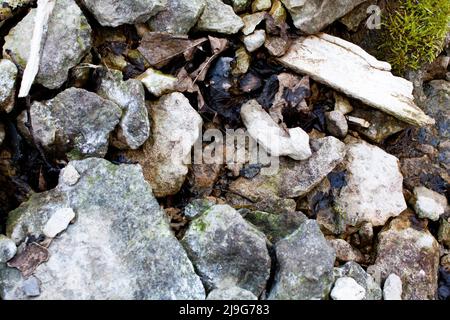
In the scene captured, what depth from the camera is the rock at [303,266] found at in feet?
11.5

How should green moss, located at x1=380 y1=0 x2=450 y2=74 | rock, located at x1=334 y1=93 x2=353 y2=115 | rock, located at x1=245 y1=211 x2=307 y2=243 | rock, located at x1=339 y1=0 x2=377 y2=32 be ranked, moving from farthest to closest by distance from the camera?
rock, located at x1=339 y1=0 x2=377 y2=32 < green moss, located at x1=380 y1=0 x2=450 y2=74 < rock, located at x1=334 y1=93 x2=353 y2=115 < rock, located at x1=245 y1=211 x2=307 y2=243

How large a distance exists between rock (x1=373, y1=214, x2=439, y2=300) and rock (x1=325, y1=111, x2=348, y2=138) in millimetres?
930

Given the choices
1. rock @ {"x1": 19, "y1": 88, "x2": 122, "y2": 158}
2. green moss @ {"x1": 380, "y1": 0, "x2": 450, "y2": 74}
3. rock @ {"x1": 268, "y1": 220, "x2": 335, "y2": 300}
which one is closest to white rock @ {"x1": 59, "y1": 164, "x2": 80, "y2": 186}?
rock @ {"x1": 19, "y1": 88, "x2": 122, "y2": 158}

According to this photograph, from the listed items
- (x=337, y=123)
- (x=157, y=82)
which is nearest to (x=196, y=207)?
(x=157, y=82)

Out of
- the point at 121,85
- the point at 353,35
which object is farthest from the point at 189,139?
the point at 353,35

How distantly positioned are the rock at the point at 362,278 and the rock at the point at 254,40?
203 centimetres

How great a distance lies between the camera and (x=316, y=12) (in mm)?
Answer: 4578

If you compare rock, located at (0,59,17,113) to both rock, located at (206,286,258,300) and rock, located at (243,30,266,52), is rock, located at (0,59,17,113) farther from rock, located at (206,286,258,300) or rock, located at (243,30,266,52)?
A: rock, located at (206,286,258,300)

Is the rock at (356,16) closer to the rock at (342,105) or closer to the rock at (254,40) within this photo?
the rock at (342,105)

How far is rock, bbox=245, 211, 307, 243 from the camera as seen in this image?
3916 millimetres

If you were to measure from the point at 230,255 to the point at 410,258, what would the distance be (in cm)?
167

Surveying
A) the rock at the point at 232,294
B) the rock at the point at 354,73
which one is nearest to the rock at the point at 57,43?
the rock at the point at 354,73

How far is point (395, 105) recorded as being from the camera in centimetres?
456

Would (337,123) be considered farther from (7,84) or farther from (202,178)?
(7,84)
